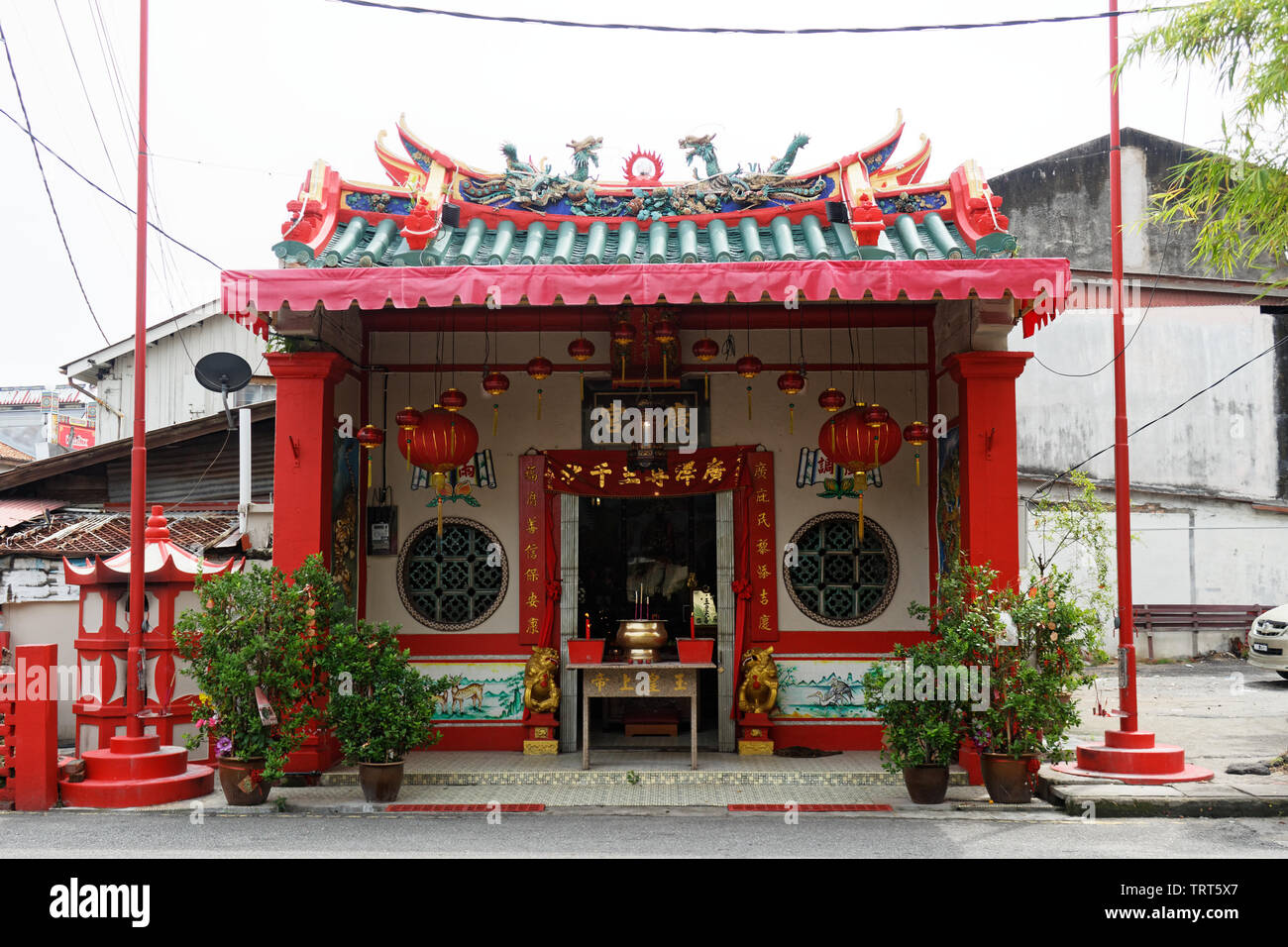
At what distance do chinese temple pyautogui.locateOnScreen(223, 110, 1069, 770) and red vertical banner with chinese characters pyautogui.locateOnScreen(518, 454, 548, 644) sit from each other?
0.02 meters

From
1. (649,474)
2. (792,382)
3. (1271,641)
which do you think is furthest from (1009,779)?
(1271,641)

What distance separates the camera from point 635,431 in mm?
10852

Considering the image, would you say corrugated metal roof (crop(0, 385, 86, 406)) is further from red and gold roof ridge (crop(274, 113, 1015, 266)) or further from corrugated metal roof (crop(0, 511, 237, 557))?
red and gold roof ridge (crop(274, 113, 1015, 266))

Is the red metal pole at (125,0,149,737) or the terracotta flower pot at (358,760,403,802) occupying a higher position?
the red metal pole at (125,0,149,737)

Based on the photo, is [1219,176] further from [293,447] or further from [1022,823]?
[293,447]

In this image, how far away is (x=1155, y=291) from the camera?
20.2 metres

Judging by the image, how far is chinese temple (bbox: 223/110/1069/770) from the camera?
31.7ft

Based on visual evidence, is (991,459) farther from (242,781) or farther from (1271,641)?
(1271,641)

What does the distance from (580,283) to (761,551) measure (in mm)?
3588

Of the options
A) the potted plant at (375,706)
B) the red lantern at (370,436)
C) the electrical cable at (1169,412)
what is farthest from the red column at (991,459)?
the electrical cable at (1169,412)

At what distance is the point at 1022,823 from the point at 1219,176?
4.86 meters

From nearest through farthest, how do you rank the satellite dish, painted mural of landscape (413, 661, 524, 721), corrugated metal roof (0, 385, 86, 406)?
painted mural of landscape (413, 661, 524, 721) < the satellite dish < corrugated metal roof (0, 385, 86, 406)

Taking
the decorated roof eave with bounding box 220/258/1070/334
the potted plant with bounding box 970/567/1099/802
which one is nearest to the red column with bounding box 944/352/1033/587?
the potted plant with bounding box 970/567/1099/802

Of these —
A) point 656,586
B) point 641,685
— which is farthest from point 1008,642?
point 656,586
